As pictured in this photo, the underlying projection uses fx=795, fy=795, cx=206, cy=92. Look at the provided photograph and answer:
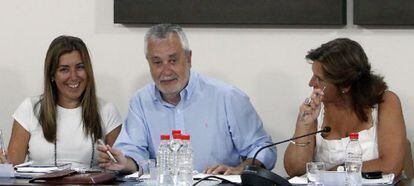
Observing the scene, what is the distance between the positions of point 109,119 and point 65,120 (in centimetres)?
22

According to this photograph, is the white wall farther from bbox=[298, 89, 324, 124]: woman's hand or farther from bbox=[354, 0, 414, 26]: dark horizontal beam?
bbox=[298, 89, 324, 124]: woman's hand

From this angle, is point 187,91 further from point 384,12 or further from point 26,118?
point 384,12

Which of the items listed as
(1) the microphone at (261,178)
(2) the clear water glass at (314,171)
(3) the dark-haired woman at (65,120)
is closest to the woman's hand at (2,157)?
(3) the dark-haired woman at (65,120)

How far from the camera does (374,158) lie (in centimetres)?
335

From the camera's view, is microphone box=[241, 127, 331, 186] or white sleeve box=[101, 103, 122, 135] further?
white sleeve box=[101, 103, 122, 135]

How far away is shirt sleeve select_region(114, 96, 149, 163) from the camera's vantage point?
141 inches

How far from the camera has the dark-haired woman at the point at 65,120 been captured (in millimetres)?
3867

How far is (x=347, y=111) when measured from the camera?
11.3ft

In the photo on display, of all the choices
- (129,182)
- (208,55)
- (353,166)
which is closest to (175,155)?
(129,182)

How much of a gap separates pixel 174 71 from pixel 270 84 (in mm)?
751

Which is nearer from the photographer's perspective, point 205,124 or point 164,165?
point 164,165

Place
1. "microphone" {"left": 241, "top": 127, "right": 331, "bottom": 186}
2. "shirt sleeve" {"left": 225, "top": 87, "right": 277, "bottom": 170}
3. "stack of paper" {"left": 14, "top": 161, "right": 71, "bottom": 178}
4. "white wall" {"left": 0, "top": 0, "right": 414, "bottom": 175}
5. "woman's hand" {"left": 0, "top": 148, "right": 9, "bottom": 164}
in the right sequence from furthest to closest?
"white wall" {"left": 0, "top": 0, "right": 414, "bottom": 175} → "shirt sleeve" {"left": 225, "top": 87, "right": 277, "bottom": 170} → "woman's hand" {"left": 0, "top": 148, "right": 9, "bottom": 164} → "stack of paper" {"left": 14, "top": 161, "right": 71, "bottom": 178} → "microphone" {"left": 241, "top": 127, "right": 331, "bottom": 186}

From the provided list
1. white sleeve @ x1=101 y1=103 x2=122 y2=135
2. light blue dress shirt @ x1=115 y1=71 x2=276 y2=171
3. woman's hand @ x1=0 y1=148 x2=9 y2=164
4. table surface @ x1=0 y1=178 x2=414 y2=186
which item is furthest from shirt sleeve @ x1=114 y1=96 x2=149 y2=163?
table surface @ x1=0 y1=178 x2=414 y2=186

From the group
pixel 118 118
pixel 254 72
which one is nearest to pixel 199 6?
pixel 254 72
